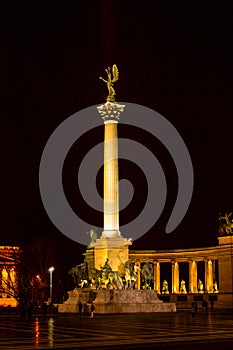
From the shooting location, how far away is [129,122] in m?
99.0

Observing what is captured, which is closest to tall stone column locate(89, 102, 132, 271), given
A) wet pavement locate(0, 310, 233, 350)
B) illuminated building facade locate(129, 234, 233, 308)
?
illuminated building facade locate(129, 234, 233, 308)

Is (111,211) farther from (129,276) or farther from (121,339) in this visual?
(121,339)

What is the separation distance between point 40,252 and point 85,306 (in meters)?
44.4

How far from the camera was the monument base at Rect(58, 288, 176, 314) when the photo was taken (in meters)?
64.9

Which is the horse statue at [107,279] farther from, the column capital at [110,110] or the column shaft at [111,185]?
the column capital at [110,110]

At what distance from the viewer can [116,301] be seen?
2586 inches

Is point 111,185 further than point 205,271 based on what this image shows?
No

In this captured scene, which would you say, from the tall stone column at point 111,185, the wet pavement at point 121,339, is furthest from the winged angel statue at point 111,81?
the wet pavement at point 121,339

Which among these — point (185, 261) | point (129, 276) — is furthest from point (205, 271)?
point (129, 276)

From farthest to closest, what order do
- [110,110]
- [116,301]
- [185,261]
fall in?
[185,261], [110,110], [116,301]

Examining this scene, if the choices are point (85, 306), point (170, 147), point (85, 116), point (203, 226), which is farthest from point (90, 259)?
point (203, 226)

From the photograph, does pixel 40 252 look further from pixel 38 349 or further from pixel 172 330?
pixel 38 349

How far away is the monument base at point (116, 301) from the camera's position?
213 ft

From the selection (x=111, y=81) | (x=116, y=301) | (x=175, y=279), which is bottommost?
(x=116, y=301)
